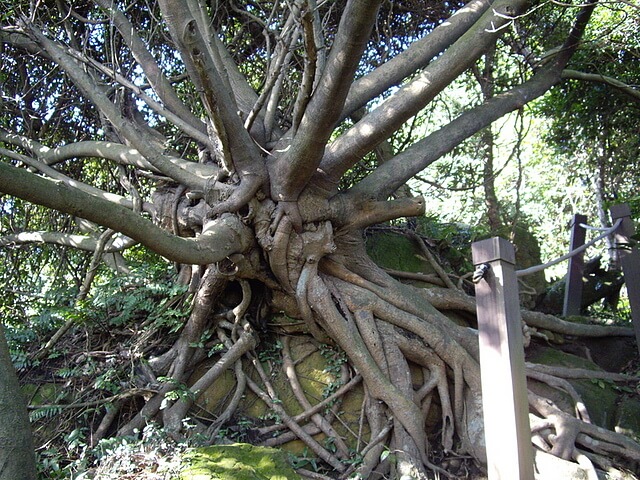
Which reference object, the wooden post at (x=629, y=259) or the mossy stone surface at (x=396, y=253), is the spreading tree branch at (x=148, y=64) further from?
the wooden post at (x=629, y=259)

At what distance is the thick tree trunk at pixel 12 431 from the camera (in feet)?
9.82

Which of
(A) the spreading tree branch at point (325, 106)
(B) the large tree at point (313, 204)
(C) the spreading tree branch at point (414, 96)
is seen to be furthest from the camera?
(C) the spreading tree branch at point (414, 96)

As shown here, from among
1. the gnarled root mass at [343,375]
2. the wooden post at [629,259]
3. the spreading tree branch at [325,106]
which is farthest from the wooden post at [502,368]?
the wooden post at [629,259]

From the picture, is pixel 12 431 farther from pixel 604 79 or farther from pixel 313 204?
pixel 604 79

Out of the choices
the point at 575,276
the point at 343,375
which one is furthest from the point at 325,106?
the point at 575,276

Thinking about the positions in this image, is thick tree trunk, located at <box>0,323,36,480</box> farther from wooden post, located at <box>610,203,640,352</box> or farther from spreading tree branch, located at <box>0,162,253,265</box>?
wooden post, located at <box>610,203,640,352</box>

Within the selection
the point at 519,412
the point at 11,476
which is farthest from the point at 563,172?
the point at 11,476

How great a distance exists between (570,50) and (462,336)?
11.5 feet

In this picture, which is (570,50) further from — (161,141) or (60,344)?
(60,344)

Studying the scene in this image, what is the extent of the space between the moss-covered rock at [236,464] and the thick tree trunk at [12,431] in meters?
0.92

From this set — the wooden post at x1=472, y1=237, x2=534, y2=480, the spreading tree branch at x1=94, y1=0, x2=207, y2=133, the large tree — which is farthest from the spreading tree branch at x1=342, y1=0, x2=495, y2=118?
the wooden post at x1=472, y1=237, x2=534, y2=480

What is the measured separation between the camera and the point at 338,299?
5.58 meters

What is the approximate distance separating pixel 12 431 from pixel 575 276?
6761 millimetres

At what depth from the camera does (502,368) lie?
146 inches
